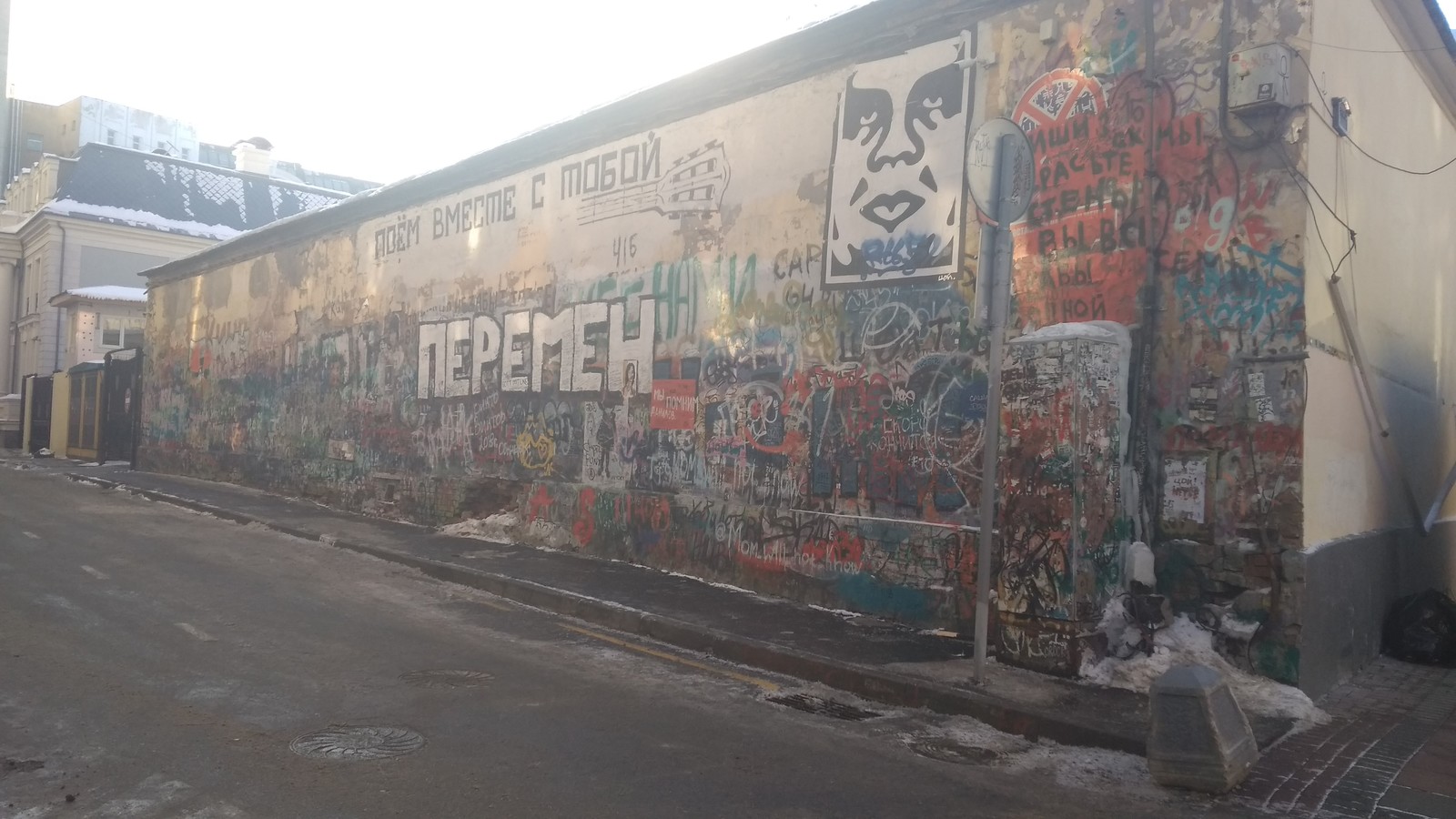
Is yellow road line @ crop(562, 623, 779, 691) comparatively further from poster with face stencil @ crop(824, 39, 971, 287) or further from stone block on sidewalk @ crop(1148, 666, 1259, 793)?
poster with face stencil @ crop(824, 39, 971, 287)

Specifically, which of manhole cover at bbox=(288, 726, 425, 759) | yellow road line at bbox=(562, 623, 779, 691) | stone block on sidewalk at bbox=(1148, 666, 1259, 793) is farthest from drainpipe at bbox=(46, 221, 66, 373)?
stone block on sidewalk at bbox=(1148, 666, 1259, 793)

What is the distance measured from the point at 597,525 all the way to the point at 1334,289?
7567 mm

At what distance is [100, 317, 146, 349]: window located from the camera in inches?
1505

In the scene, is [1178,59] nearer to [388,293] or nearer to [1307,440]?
[1307,440]

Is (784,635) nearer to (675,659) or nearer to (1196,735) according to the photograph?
(675,659)

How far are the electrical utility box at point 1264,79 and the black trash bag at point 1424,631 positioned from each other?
4457 millimetres

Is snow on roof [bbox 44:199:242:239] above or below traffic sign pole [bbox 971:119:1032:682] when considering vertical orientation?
above

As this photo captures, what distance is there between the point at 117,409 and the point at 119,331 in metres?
12.1

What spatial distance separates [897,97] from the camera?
9031 millimetres

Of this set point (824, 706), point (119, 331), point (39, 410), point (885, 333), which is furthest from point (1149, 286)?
point (119, 331)

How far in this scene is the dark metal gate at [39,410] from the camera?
34875 millimetres

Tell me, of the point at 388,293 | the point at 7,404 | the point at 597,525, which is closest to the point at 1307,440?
the point at 597,525

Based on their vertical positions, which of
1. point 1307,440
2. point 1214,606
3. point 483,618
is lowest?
point 483,618

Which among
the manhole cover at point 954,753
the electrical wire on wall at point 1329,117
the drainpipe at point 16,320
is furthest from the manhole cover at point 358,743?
the drainpipe at point 16,320
